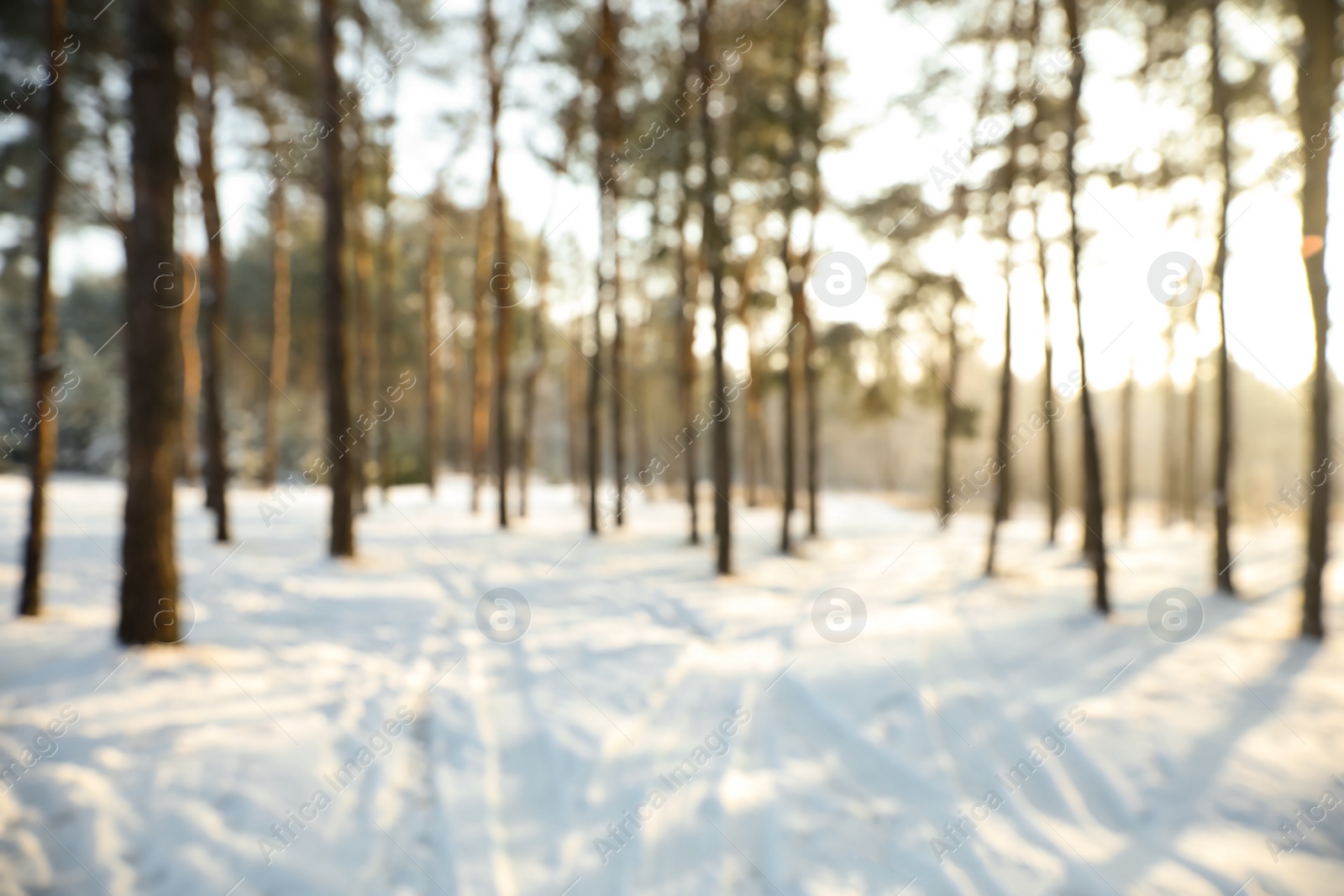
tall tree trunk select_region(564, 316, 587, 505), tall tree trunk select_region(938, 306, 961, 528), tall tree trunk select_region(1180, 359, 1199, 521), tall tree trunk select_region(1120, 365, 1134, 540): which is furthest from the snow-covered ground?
tall tree trunk select_region(564, 316, 587, 505)

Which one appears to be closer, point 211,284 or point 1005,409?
point 211,284

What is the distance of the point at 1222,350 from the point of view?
873cm

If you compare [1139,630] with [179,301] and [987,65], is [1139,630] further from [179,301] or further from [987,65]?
[179,301]

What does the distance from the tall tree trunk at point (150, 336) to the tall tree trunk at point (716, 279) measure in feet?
21.5

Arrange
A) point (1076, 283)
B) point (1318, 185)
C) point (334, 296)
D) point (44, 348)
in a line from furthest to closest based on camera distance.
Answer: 1. point (334, 296)
2. point (1076, 283)
3. point (1318, 185)
4. point (44, 348)

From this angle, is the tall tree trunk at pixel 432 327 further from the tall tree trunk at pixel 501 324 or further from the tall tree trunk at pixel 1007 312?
the tall tree trunk at pixel 1007 312

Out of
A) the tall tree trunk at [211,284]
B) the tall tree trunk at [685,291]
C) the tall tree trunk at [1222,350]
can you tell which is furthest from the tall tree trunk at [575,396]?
the tall tree trunk at [1222,350]

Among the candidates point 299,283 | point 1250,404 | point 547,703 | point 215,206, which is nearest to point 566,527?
point 215,206

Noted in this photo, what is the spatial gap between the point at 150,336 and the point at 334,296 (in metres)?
4.47

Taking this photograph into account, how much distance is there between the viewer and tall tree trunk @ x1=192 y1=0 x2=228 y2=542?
32.1ft

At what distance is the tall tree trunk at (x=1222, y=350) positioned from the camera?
8.36 m

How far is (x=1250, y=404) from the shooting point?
167 ft

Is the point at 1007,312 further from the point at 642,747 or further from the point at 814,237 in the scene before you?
the point at 642,747

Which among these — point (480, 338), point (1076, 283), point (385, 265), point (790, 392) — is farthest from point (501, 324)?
point (1076, 283)
